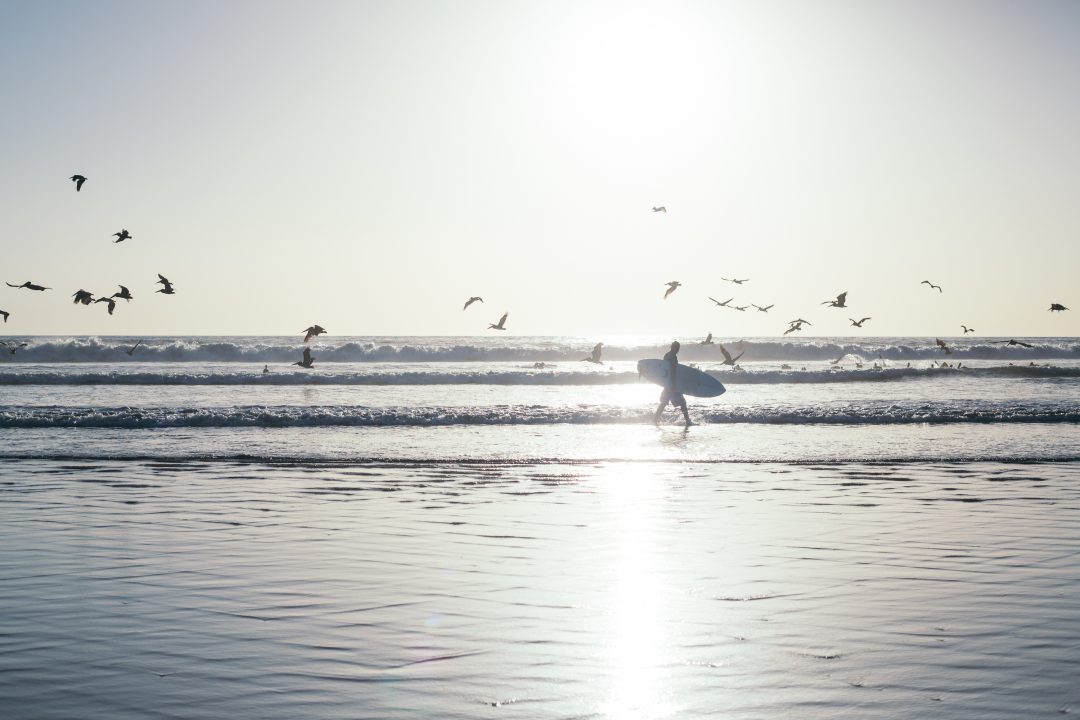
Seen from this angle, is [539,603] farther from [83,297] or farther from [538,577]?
[83,297]

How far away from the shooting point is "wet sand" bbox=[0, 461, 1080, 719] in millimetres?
5531

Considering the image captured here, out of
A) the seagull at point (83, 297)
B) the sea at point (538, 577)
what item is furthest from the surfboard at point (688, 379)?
the seagull at point (83, 297)

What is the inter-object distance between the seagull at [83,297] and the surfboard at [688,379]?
1855cm

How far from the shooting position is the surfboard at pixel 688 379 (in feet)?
115

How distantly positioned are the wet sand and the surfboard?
20.9m

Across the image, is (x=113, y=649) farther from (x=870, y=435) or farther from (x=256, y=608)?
(x=870, y=435)

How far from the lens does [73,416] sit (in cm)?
2709

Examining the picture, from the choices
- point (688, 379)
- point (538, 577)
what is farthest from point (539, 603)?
point (688, 379)

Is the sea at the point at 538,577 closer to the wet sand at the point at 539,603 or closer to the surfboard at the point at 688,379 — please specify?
the wet sand at the point at 539,603

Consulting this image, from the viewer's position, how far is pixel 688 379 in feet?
117

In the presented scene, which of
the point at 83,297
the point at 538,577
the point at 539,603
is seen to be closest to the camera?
the point at 539,603

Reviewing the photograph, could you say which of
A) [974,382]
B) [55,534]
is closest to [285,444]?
[55,534]

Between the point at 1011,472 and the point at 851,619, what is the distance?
10.8 metres

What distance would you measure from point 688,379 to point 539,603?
2869 centimetres
